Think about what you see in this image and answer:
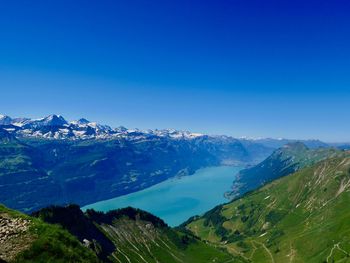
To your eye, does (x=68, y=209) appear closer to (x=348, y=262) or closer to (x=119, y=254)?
(x=119, y=254)

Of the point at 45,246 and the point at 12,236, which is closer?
the point at 45,246

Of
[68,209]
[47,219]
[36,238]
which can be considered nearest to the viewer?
[36,238]

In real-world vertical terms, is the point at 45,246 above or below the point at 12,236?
below

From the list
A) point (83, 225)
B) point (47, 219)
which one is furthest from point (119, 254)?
point (47, 219)

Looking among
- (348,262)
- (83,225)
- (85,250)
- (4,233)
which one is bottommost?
(348,262)
